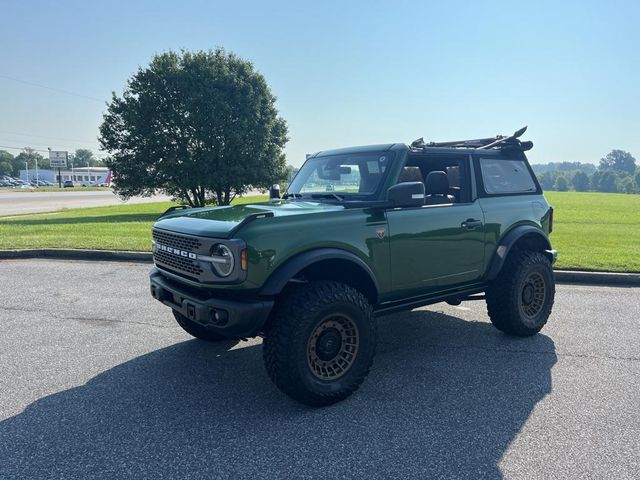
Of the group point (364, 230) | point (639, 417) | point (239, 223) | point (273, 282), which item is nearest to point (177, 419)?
point (273, 282)

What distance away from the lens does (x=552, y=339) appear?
4.77 m

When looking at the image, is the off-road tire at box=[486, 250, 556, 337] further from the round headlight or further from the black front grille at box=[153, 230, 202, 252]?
the black front grille at box=[153, 230, 202, 252]

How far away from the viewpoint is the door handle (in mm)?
4282

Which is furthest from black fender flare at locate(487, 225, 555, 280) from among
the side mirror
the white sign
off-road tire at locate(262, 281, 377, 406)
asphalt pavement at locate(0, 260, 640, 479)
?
the white sign

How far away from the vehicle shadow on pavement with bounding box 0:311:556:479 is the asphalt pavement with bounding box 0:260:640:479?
12 millimetres

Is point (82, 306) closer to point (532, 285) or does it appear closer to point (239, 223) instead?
point (239, 223)

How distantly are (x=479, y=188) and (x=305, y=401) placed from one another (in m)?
2.79

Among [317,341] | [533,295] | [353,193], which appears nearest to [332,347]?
[317,341]

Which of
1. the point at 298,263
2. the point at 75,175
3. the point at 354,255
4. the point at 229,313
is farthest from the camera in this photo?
the point at 75,175

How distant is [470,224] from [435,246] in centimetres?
53

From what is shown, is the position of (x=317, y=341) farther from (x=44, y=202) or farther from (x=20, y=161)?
(x=20, y=161)

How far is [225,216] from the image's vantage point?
11.9 ft

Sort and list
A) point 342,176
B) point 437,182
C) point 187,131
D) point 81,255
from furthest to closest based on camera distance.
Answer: point 187,131 → point 81,255 → point 342,176 → point 437,182

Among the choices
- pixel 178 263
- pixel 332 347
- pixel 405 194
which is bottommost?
pixel 332 347
